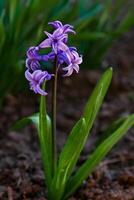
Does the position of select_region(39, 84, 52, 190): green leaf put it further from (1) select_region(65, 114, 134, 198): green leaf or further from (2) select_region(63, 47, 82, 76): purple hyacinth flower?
(2) select_region(63, 47, 82, 76): purple hyacinth flower

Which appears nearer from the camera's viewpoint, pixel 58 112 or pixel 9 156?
pixel 9 156

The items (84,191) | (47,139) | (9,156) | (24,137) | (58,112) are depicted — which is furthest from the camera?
(58,112)

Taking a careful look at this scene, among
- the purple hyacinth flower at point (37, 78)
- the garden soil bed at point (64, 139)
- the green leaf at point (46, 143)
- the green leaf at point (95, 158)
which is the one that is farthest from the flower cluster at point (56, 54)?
the garden soil bed at point (64, 139)

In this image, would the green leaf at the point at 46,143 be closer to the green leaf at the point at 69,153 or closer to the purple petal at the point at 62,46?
the green leaf at the point at 69,153

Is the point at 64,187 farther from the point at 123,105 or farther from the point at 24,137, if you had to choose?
the point at 123,105

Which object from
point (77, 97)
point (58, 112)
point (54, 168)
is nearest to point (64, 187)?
point (54, 168)
